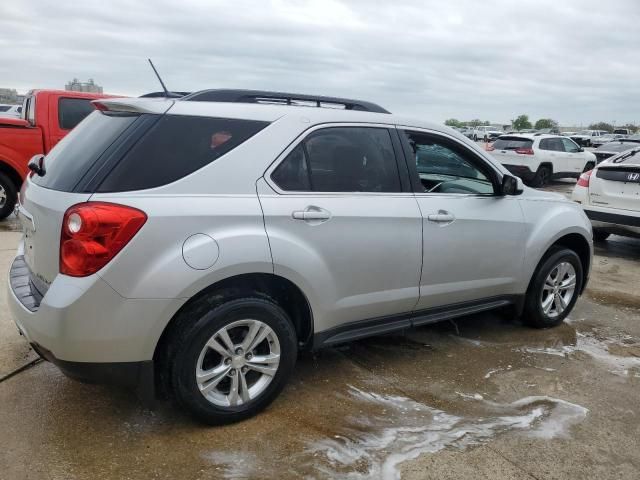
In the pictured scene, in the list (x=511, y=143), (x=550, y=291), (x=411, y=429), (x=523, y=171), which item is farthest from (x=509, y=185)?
(x=511, y=143)

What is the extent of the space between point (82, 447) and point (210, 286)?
101cm

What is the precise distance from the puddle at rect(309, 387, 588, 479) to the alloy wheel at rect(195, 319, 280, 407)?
1.53ft

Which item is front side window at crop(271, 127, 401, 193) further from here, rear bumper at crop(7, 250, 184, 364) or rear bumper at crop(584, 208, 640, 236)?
rear bumper at crop(584, 208, 640, 236)

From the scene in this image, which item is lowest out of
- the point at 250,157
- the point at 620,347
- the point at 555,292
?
the point at 620,347

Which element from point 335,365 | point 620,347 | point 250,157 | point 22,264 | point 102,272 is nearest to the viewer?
point 102,272

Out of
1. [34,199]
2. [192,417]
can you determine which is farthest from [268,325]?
[34,199]

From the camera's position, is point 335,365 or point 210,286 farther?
point 335,365

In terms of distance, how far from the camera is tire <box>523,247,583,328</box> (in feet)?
15.1

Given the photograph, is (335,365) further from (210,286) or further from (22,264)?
(22,264)

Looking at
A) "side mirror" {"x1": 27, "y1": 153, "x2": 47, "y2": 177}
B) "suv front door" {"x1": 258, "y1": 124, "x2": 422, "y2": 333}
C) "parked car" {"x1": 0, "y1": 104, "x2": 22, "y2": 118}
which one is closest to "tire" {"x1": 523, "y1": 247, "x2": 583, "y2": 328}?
"suv front door" {"x1": 258, "y1": 124, "x2": 422, "y2": 333}

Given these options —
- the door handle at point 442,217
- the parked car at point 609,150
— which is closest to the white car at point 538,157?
the parked car at point 609,150

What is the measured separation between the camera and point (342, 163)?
11.2 ft

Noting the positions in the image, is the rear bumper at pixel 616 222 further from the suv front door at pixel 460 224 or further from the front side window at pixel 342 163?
the front side window at pixel 342 163

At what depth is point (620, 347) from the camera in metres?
4.53
